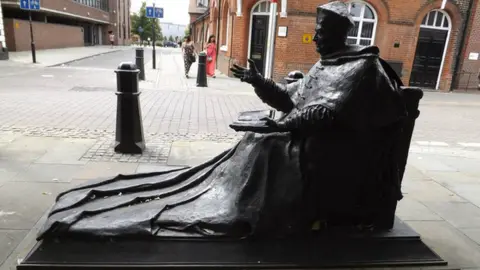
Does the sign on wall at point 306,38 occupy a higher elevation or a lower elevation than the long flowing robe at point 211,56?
higher

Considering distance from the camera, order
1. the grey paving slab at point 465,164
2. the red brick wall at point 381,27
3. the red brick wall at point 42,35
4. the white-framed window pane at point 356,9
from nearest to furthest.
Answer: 1. the grey paving slab at point 465,164
2. the red brick wall at point 381,27
3. the white-framed window pane at point 356,9
4. the red brick wall at point 42,35

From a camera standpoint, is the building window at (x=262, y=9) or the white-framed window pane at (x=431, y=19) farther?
the white-framed window pane at (x=431, y=19)

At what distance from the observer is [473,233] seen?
3430mm

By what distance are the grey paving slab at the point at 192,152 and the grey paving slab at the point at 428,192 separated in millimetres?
2582

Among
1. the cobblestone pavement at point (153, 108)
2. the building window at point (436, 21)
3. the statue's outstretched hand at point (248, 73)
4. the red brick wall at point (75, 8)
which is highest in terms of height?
the red brick wall at point (75, 8)

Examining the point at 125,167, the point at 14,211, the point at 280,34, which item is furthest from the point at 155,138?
the point at 280,34

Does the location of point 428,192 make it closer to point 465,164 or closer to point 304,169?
point 465,164

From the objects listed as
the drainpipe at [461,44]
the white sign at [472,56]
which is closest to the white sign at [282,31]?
the drainpipe at [461,44]

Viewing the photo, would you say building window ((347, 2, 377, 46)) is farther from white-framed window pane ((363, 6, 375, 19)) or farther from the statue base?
the statue base

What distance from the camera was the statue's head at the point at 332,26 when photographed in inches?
94.5

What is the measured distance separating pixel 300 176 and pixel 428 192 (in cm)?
274

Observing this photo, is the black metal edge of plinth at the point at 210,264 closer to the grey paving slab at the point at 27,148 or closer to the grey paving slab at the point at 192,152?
the grey paving slab at the point at 192,152

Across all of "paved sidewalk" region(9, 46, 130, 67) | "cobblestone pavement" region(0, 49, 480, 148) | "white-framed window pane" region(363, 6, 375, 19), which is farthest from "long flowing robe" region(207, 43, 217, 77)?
"paved sidewalk" region(9, 46, 130, 67)

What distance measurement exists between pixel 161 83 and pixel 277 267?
459 inches
